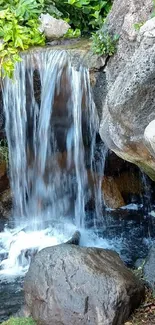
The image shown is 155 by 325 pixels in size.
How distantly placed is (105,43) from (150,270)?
286cm

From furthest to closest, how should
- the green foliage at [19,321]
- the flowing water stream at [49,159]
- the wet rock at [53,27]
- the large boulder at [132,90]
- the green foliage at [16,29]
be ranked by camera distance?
1. the wet rock at [53,27]
2. the green foliage at [16,29]
3. the flowing water stream at [49,159]
4. the green foliage at [19,321]
5. the large boulder at [132,90]

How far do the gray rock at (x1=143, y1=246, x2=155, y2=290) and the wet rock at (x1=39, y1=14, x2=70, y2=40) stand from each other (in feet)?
12.9

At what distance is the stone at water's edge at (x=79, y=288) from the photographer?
5375 mm

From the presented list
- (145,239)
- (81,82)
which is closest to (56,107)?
(81,82)

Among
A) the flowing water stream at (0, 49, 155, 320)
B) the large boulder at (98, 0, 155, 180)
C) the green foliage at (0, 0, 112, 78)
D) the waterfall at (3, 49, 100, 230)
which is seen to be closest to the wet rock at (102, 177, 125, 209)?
the flowing water stream at (0, 49, 155, 320)

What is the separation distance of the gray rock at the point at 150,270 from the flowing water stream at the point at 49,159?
49.9 inches

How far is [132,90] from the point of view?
17.1 ft

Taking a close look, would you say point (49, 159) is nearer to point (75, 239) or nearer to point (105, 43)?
point (75, 239)

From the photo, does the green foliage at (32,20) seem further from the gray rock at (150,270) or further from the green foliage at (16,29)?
the gray rock at (150,270)

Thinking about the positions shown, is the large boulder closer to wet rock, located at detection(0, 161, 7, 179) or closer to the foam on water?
the foam on water

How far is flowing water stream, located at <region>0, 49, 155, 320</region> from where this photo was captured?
300 inches

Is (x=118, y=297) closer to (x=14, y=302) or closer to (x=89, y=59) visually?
(x=14, y=302)

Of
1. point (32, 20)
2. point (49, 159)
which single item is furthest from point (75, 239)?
point (32, 20)

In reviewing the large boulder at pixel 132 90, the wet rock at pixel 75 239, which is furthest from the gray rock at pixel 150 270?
the wet rock at pixel 75 239
